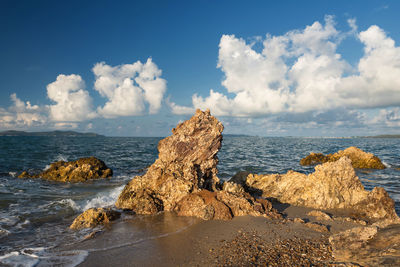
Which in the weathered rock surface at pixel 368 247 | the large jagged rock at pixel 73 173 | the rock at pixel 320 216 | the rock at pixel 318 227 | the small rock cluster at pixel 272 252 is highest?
the weathered rock surface at pixel 368 247

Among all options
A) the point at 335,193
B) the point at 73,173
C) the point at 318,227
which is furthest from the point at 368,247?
the point at 73,173

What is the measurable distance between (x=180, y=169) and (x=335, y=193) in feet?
25.1

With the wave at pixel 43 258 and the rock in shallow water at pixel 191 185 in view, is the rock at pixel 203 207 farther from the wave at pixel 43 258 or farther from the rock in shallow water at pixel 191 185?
the wave at pixel 43 258

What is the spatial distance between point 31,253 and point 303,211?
10307 millimetres

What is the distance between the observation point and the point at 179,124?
41.7 ft

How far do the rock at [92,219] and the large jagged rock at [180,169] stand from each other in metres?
1.34

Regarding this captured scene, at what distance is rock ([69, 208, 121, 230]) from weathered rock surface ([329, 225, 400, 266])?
799 cm

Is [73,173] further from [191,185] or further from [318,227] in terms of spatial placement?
[318,227]

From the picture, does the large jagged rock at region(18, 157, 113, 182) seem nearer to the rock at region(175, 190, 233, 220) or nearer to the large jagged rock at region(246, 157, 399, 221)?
the rock at region(175, 190, 233, 220)

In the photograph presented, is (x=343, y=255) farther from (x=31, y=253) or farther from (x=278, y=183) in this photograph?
(x=31, y=253)

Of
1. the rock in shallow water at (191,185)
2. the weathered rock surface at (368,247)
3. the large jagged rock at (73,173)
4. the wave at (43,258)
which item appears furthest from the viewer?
the large jagged rock at (73,173)

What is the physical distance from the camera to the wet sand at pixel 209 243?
233 inches

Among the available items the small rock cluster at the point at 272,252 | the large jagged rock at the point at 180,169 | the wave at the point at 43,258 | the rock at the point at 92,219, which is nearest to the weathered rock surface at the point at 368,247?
the small rock cluster at the point at 272,252

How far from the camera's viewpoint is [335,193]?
11336mm
